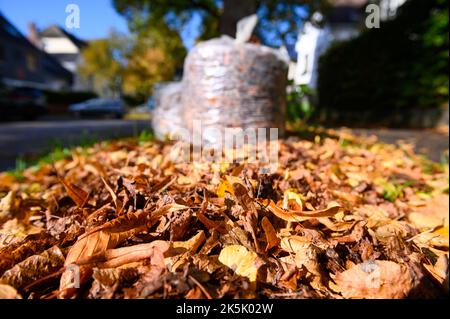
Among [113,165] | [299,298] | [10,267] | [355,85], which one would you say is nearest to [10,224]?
[10,267]

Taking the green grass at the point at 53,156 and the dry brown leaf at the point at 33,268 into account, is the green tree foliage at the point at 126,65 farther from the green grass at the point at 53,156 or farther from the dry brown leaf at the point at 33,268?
the dry brown leaf at the point at 33,268

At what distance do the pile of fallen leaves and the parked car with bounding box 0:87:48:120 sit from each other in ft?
40.9

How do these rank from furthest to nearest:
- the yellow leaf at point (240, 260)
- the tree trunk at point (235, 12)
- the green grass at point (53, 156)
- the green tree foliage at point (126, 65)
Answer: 1. the green tree foliage at point (126, 65)
2. the tree trunk at point (235, 12)
3. the green grass at point (53, 156)
4. the yellow leaf at point (240, 260)

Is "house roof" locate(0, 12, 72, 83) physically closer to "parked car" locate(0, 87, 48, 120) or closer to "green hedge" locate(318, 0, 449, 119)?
"parked car" locate(0, 87, 48, 120)

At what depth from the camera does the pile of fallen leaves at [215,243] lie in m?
0.78

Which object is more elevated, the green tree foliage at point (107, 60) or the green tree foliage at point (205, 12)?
the green tree foliage at point (107, 60)

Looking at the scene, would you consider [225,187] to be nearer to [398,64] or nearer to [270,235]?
[270,235]

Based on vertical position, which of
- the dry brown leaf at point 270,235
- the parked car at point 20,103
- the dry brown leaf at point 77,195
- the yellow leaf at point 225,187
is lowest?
the dry brown leaf at point 270,235

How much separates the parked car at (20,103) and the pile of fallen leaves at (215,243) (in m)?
12.5

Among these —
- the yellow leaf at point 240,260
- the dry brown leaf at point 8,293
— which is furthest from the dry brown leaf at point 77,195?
the yellow leaf at point 240,260

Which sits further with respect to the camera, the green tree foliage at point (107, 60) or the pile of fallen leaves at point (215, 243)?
the green tree foliage at point (107, 60)

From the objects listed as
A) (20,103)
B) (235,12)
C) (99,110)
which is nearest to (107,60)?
(99,110)

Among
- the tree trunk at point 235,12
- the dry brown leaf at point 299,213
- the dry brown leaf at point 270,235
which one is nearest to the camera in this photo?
the dry brown leaf at point 270,235
